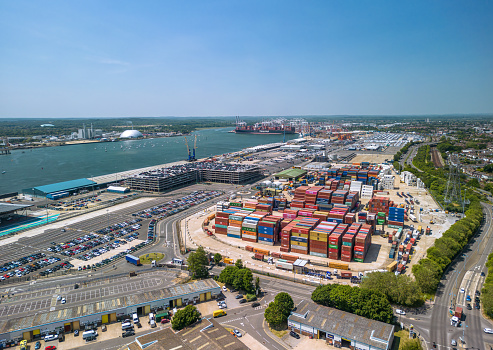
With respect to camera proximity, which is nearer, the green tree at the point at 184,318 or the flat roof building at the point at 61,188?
the green tree at the point at 184,318

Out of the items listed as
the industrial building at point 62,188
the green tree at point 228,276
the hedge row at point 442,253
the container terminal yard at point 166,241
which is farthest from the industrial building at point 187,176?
the hedge row at point 442,253

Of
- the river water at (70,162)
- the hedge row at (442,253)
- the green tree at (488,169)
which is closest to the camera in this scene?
the hedge row at (442,253)

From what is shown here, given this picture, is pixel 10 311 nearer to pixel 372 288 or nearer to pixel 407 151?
pixel 372 288

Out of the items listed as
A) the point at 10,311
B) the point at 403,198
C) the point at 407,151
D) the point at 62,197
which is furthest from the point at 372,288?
the point at 407,151

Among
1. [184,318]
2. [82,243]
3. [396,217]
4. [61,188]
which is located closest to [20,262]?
[82,243]

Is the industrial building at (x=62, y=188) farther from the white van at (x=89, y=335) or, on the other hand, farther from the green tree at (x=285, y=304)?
the green tree at (x=285, y=304)

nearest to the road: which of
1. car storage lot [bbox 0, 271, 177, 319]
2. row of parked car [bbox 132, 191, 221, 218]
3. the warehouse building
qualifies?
the warehouse building
